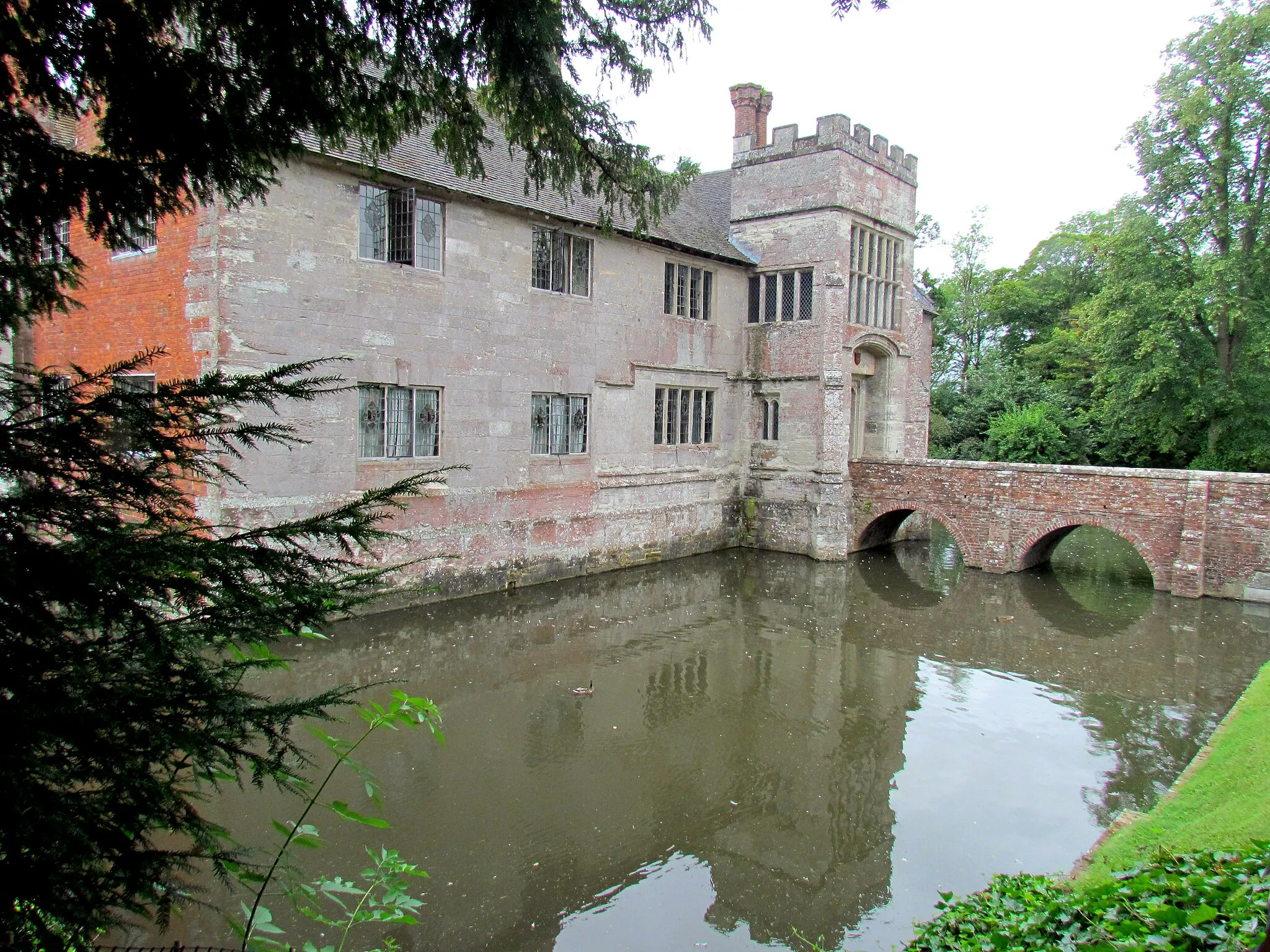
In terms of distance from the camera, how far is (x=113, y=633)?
9.00ft

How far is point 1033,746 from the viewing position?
30.5 ft

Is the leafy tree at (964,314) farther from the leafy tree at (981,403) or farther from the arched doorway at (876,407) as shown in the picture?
the arched doorway at (876,407)

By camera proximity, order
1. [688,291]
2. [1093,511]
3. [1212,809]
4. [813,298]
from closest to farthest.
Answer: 1. [1212,809]
2. [1093,511]
3. [688,291]
4. [813,298]

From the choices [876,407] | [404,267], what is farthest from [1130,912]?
[876,407]

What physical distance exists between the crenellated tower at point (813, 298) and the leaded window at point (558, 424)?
5.83 m

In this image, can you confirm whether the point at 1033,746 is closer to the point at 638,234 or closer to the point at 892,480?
the point at 638,234

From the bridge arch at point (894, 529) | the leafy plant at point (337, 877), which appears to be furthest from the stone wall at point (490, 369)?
the leafy plant at point (337, 877)

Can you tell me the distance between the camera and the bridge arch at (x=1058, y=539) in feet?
56.1

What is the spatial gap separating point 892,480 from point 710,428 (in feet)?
15.1

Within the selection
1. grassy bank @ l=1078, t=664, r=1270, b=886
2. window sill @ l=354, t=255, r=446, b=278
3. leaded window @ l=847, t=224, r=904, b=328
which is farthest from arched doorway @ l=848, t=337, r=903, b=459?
grassy bank @ l=1078, t=664, r=1270, b=886

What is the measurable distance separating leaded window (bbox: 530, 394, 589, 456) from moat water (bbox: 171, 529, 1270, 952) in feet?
9.13

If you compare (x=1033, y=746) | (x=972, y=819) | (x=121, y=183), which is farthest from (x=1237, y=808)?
(x=121, y=183)

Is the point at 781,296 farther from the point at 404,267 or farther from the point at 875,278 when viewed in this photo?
the point at 404,267

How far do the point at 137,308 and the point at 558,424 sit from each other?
737cm
